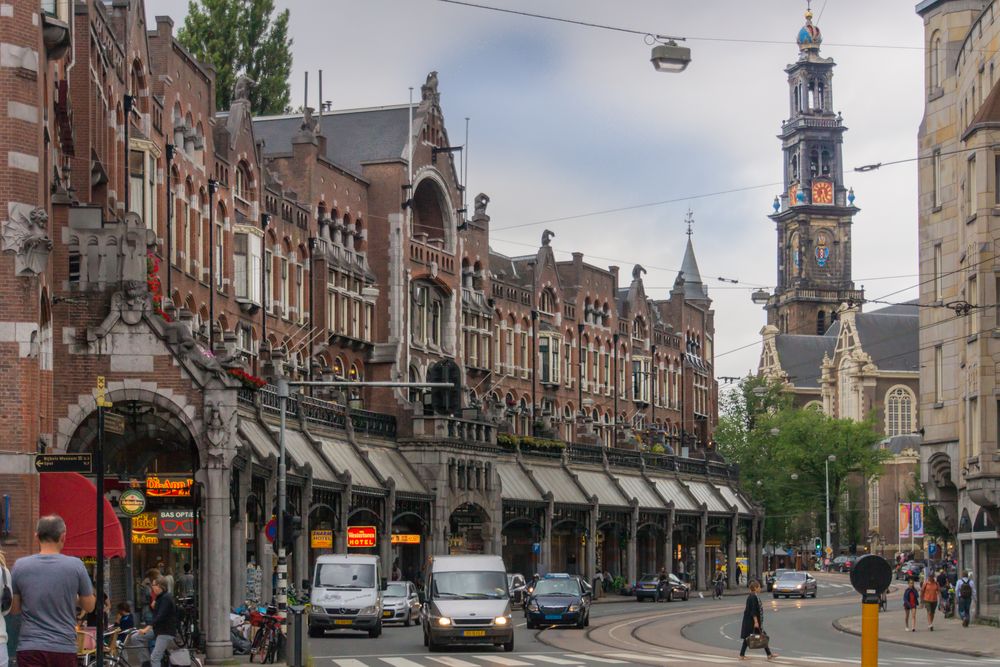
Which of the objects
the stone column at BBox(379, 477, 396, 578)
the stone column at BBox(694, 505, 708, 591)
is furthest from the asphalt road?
the stone column at BBox(694, 505, 708, 591)

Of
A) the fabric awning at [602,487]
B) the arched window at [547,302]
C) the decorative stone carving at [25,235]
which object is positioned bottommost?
the fabric awning at [602,487]

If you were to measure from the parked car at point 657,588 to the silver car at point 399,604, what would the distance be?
23.8 meters

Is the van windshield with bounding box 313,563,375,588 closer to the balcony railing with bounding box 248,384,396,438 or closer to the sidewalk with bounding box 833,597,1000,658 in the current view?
the balcony railing with bounding box 248,384,396,438

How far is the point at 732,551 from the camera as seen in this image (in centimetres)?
9250

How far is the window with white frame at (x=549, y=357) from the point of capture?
3339 inches

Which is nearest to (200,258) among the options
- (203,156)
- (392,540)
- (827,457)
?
(203,156)

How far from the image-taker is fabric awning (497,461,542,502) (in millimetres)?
68562

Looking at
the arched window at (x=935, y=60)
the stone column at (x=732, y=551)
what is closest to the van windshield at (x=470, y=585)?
the arched window at (x=935, y=60)

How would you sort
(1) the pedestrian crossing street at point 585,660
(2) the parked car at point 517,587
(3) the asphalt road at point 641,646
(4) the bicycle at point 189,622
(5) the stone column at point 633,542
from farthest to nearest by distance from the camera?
1. (5) the stone column at point 633,542
2. (2) the parked car at point 517,587
3. (3) the asphalt road at point 641,646
4. (1) the pedestrian crossing street at point 585,660
5. (4) the bicycle at point 189,622

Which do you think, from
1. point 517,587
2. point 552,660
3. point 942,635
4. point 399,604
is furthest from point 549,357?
point 552,660

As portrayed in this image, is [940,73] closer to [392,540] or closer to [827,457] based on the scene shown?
[392,540]

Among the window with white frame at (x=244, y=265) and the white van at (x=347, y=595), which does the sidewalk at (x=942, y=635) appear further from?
the window with white frame at (x=244, y=265)

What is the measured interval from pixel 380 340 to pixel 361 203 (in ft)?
17.8

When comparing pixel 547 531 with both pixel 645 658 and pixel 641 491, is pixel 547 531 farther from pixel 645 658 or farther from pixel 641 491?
pixel 645 658
